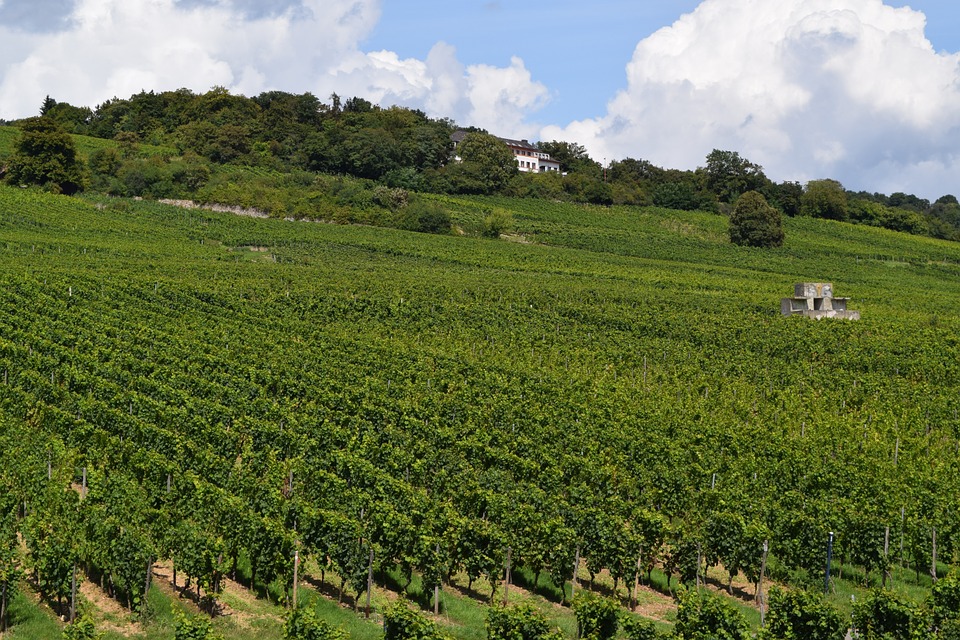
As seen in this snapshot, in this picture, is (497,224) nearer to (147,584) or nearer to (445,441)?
(445,441)

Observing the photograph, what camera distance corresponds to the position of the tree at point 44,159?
331ft

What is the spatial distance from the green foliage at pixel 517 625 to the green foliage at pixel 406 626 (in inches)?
39.3

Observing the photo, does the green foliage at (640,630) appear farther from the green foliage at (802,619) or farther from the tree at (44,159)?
the tree at (44,159)

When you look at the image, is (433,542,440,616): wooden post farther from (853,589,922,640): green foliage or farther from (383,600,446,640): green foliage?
(853,589,922,640): green foliage

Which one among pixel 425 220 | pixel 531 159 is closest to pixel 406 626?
pixel 425 220

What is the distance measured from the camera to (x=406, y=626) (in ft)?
61.0

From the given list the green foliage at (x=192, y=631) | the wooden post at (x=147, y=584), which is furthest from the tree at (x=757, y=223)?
the green foliage at (x=192, y=631)

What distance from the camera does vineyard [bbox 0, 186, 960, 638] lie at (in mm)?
22531

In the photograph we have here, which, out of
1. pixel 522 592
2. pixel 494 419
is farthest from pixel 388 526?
pixel 494 419

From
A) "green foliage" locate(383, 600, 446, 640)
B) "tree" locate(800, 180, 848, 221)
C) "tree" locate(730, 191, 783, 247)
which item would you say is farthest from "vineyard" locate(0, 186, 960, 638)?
"tree" locate(800, 180, 848, 221)

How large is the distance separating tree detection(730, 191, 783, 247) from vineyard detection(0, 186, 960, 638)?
4132cm

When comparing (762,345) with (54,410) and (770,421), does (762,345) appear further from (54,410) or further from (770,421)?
(54,410)

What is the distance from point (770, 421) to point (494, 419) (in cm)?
1073

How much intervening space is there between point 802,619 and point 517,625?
228 inches
